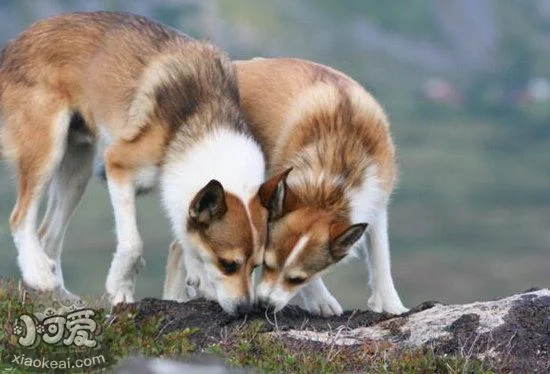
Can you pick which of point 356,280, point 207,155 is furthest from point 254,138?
point 356,280

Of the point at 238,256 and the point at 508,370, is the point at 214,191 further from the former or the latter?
the point at 508,370

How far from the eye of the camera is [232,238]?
12.0 meters

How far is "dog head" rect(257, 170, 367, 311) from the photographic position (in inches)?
476

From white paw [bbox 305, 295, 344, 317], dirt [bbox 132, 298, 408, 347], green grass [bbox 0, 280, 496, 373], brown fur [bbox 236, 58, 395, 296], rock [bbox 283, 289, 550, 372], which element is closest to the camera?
green grass [bbox 0, 280, 496, 373]

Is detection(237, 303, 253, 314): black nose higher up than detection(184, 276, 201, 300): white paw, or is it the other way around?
detection(237, 303, 253, 314): black nose

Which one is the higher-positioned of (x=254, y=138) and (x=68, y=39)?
(x=68, y=39)

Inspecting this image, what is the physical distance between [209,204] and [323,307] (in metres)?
1.94

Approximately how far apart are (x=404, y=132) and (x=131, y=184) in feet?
315

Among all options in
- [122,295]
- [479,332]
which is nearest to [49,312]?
[122,295]

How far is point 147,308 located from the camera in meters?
12.0

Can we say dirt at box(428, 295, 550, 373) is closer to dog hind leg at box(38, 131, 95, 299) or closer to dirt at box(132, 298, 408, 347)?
dirt at box(132, 298, 408, 347)

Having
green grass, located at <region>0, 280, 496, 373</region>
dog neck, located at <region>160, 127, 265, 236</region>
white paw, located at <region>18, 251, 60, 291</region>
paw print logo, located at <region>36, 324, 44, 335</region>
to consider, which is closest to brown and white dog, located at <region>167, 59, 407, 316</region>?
dog neck, located at <region>160, 127, 265, 236</region>

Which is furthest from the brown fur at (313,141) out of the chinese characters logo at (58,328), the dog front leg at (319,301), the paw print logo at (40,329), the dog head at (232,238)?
the paw print logo at (40,329)

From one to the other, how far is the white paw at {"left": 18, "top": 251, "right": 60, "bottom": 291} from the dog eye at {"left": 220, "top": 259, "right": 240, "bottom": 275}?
7.08ft
